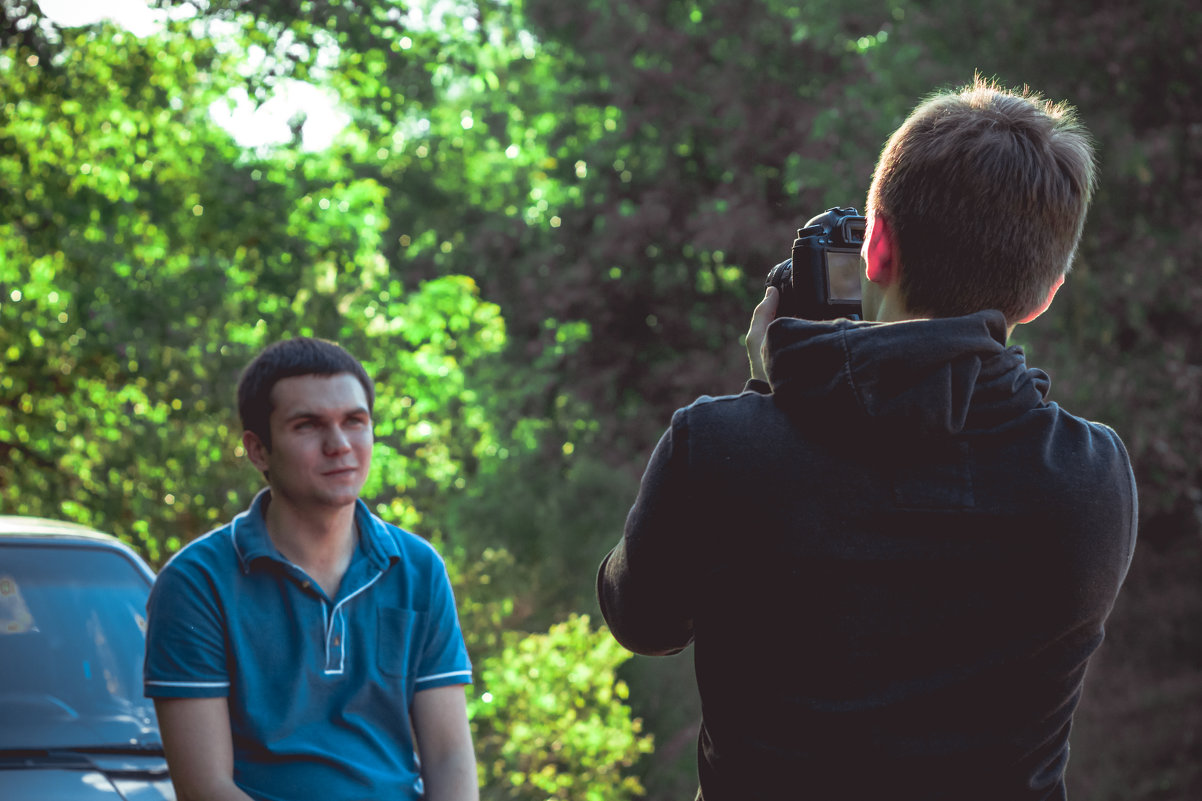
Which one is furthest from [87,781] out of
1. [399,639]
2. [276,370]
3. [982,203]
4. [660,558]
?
[982,203]

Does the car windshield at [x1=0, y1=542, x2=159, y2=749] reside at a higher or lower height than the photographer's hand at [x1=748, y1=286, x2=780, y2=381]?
lower

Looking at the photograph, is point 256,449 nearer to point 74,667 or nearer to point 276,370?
point 276,370

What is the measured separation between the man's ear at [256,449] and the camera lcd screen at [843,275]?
1670mm

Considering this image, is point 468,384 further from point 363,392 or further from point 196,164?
point 363,392

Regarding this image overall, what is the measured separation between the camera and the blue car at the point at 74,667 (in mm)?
3287

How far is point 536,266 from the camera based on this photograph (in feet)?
65.2

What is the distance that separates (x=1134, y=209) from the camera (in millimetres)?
13305

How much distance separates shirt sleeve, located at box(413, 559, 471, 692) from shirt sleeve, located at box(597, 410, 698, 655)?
1.26 metres

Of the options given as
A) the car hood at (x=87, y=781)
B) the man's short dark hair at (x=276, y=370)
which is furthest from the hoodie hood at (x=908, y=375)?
the car hood at (x=87, y=781)

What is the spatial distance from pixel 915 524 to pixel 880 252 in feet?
1.09

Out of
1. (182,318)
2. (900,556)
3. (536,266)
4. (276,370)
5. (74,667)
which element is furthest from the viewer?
(536,266)

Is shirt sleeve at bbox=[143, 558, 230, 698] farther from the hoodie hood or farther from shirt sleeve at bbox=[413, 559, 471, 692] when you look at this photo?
the hoodie hood

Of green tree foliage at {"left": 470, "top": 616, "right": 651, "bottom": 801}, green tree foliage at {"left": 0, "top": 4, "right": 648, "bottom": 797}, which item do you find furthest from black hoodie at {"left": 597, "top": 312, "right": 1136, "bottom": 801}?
green tree foliage at {"left": 470, "top": 616, "right": 651, "bottom": 801}

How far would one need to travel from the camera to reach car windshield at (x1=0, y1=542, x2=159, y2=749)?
3457mm
